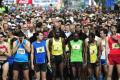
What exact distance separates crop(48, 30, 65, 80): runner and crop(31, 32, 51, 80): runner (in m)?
0.56

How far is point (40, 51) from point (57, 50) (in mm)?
785

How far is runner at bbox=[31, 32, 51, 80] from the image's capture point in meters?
13.9

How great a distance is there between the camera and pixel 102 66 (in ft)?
50.4

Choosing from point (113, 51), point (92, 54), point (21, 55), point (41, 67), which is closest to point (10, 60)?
point (21, 55)

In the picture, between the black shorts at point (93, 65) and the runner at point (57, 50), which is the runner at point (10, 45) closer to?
the runner at point (57, 50)

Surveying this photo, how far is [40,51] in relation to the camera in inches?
553

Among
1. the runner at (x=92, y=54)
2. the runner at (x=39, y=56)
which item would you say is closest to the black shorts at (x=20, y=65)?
the runner at (x=39, y=56)

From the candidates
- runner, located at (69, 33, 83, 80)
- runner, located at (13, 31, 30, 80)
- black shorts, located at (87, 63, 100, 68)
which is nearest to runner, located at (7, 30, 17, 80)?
runner, located at (13, 31, 30, 80)

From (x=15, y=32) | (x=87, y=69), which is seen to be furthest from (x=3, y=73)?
(x=87, y=69)

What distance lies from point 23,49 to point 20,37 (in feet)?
1.17

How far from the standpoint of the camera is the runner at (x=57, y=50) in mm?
14594

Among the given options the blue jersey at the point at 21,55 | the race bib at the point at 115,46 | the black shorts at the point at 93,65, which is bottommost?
the black shorts at the point at 93,65

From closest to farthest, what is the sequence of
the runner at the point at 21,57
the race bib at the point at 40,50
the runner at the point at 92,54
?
the runner at the point at 21,57 < the race bib at the point at 40,50 < the runner at the point at 92,54

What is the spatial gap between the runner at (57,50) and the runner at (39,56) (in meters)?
0.56
